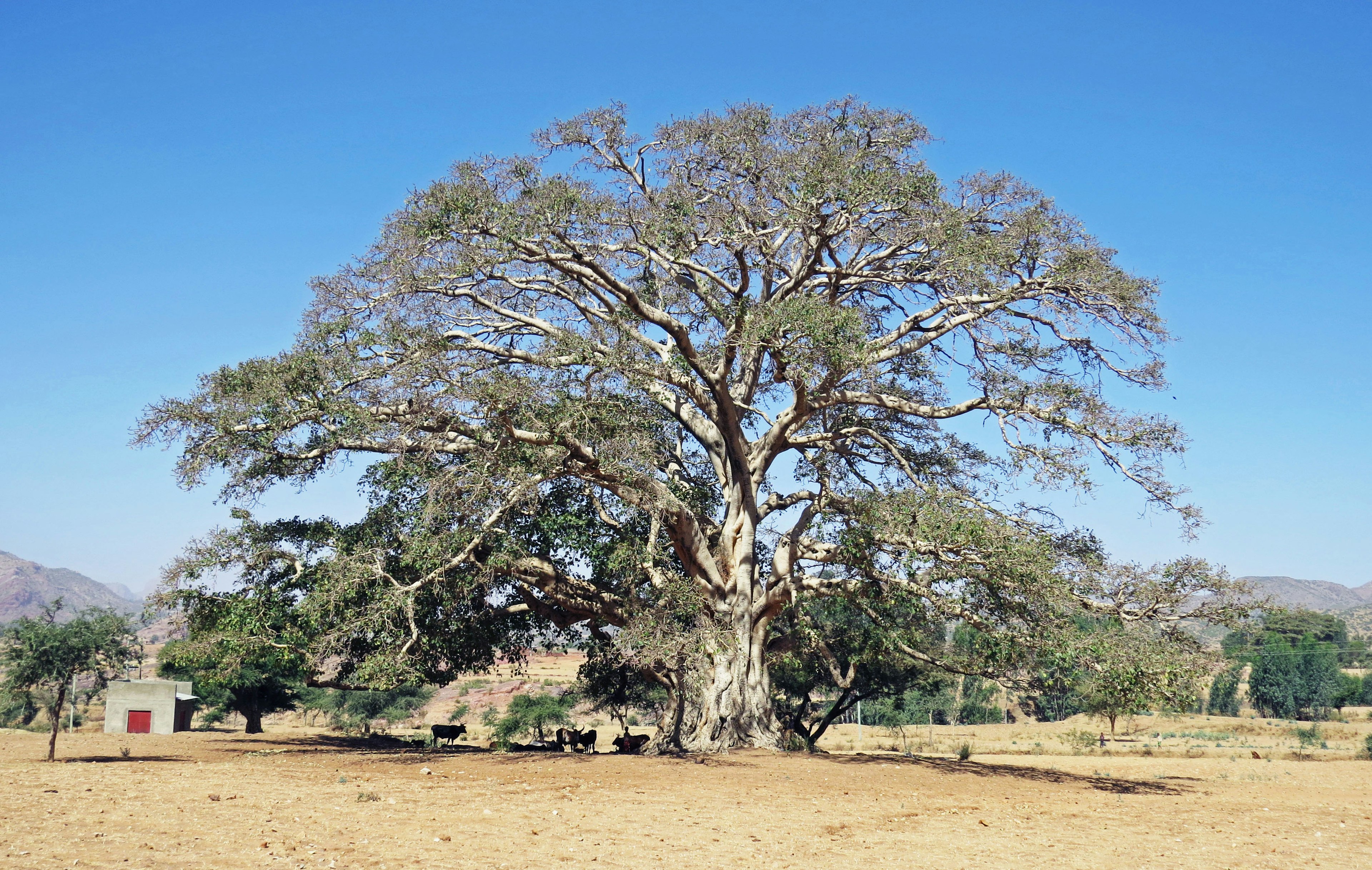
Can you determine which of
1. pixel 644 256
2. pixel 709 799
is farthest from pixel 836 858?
pixel 644 256

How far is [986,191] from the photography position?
56.0ft

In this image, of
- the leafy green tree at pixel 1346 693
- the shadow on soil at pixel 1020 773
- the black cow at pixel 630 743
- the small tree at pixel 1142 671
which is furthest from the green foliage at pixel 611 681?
the leafy green tree at pixel 1346 693

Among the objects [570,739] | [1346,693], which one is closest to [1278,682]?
[1346,693]

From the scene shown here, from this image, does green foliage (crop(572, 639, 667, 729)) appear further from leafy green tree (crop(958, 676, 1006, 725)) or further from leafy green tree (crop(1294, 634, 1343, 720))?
leafy green tree (crop(1294, 634, 1343, 720))

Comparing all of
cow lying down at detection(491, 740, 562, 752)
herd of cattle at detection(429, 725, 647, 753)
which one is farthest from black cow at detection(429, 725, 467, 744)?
cow lying down at detection(491, 740, 562, 752)

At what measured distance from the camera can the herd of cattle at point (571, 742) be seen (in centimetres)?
1920

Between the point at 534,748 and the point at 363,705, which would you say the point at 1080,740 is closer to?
the point at 534,748

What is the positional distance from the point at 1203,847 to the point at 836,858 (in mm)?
3990

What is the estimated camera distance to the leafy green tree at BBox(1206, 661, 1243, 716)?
56406mm

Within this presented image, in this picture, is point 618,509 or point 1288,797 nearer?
point 1288,797

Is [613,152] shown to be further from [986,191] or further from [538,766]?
[538,766]

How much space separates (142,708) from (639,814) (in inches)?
822

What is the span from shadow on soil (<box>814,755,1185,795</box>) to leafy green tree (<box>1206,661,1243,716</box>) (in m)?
45.6

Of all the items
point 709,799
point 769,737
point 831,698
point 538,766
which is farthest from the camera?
point 831,698
